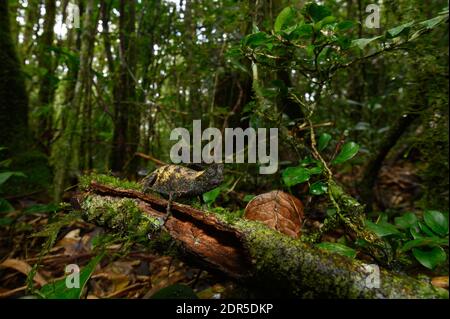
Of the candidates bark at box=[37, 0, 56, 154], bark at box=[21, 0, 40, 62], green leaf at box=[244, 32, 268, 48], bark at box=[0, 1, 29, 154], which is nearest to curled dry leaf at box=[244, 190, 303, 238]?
green leaf at box=[244, 32, 268, 48]

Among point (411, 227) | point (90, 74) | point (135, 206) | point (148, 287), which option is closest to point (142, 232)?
point (135, 206)

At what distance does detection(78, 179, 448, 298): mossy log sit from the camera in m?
0.90

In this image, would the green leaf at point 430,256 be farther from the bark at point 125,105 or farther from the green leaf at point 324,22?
the bark at point 125,105

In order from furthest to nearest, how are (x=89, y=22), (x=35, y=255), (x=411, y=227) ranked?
(x=89, y=22), (x=35, y=255), (x=411, y=227)

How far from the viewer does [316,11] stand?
1.22 metres

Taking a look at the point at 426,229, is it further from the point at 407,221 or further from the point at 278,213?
the point at 278,213

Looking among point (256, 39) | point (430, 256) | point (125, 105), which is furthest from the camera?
point (125, 105)

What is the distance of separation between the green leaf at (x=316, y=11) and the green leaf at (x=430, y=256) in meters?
0.92

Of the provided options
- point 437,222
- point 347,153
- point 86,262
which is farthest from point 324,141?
point 86,262

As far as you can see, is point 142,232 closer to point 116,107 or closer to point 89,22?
point 89,22

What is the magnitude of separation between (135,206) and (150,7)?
117 inches

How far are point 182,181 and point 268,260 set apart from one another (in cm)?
49

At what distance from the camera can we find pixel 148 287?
186cm
